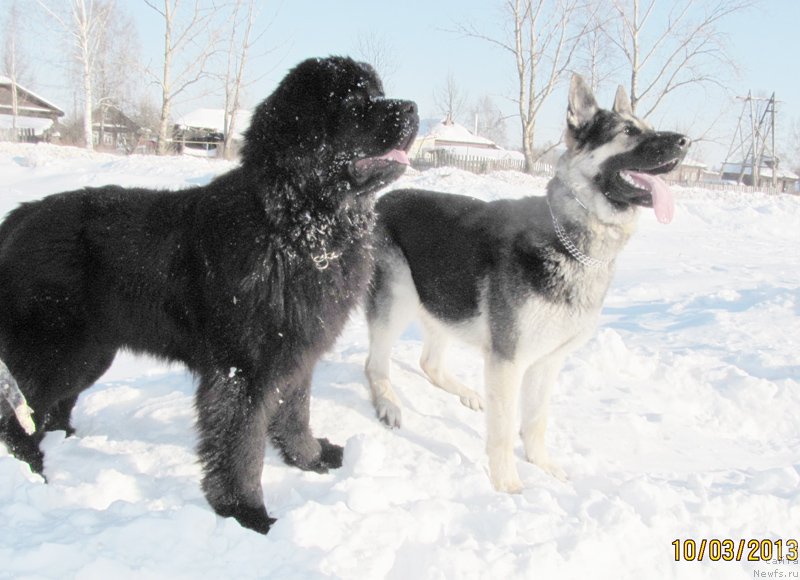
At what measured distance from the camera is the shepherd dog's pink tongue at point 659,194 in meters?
3.35

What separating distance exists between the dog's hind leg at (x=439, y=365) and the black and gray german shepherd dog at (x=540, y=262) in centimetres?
62

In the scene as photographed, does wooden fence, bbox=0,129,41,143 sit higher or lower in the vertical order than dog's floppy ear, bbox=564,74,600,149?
higher

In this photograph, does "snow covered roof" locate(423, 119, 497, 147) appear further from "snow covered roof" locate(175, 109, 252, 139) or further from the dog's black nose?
the dog's black nose

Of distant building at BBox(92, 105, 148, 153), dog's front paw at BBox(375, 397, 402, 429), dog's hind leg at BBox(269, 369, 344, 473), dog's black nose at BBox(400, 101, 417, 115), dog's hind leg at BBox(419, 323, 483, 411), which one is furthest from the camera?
distant building at BBox(92, 105, 148, 153)

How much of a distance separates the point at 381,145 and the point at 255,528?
184cm

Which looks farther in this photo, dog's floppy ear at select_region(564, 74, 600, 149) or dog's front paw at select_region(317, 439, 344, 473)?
dog's floppy ear at select_region(564, 74, 600, 149)

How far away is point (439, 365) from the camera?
4.91 metres

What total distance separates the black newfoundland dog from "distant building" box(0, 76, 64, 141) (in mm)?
47671


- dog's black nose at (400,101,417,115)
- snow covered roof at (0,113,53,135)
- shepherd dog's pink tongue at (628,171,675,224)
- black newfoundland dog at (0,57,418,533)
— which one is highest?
snow covered roof at (0,113,53,135)

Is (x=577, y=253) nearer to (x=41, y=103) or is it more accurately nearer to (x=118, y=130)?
(x=118, y=130)

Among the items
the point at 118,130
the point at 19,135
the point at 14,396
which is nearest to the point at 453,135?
the point at 118,130

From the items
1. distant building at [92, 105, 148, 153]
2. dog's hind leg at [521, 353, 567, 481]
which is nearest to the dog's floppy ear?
dog's hind leg at [521, 353, 567, 481]

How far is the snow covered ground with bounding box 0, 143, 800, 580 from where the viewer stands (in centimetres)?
218

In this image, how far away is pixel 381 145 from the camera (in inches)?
102
